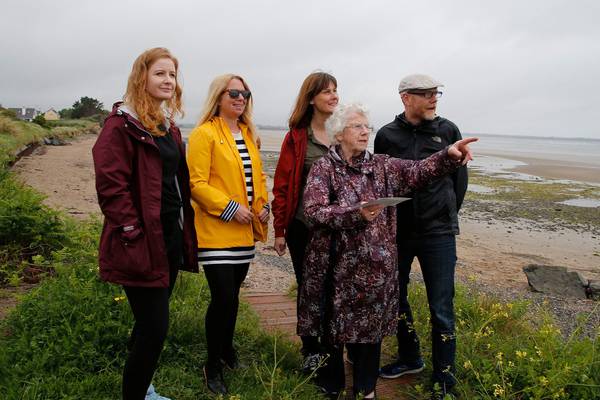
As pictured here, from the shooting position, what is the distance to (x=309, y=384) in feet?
10.9

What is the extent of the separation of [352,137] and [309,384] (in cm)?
168

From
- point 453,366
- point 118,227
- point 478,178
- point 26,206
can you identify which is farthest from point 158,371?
point 478,178

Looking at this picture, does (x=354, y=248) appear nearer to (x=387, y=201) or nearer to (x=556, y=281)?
(x=387, y=201)

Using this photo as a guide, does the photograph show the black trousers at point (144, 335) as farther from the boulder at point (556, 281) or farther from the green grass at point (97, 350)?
the boulder at point (556, 281)

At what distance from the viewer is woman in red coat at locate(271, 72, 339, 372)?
3424mm

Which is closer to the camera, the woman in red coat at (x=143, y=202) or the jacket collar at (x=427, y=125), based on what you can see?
the woman in red coat at (x=143, y=202)

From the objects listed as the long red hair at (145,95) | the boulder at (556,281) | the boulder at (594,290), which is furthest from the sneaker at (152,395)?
the boulder at (594,290)

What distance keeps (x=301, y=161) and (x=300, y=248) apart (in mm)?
629

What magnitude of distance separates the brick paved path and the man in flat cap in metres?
0.35

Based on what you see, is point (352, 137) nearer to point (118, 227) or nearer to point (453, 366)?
point (118, 227)

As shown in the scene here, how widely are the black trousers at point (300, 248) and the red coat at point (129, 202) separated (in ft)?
3.90

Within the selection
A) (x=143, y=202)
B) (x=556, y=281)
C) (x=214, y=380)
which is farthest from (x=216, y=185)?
(x=556, y=281)

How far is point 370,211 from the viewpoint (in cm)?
272

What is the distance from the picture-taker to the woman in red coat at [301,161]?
3424 mm
